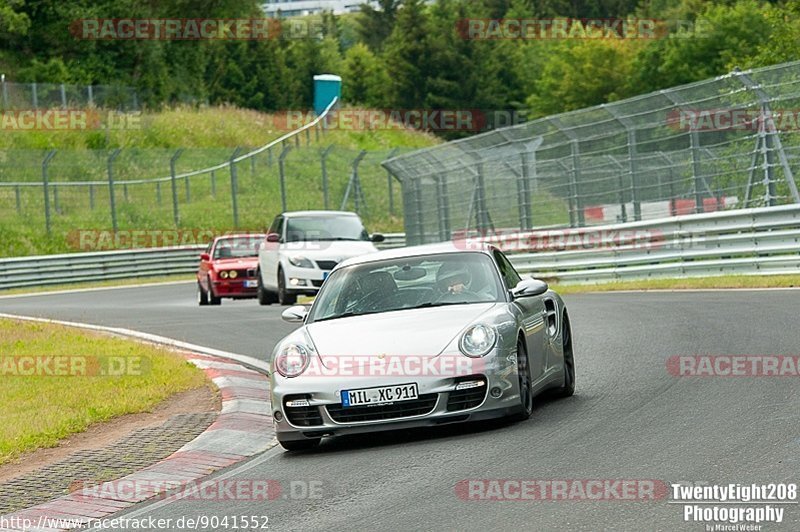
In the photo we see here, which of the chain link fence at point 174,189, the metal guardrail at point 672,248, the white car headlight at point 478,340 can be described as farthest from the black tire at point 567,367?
the chain link fence at point 174,189

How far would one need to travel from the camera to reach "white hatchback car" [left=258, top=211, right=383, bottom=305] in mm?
23094

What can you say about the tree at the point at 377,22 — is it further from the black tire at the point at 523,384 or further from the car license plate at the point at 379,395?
the car license plate at the point at 379,395

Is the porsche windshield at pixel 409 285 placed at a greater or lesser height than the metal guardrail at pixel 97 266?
greater

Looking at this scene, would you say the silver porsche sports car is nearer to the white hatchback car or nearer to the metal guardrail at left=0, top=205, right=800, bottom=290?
the metal guardrail at left=0, top=205, right=800, bottom=290

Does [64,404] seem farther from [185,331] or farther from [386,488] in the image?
[185,331]

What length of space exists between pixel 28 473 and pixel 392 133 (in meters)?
61.5

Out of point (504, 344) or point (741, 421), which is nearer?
point (741, 421)

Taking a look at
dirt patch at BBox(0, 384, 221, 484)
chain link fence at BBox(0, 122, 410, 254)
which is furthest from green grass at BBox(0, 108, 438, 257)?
dirt patch at BBox(0, 384, 221, 484)

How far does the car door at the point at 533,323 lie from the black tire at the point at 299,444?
5.10 feet

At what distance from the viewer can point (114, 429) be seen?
10414mm

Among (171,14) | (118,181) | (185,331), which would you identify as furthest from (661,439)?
(171,14)

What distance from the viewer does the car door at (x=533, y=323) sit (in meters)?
9.59

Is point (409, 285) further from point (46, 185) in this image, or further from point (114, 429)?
point (46, 185)

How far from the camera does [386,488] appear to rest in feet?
24.1
